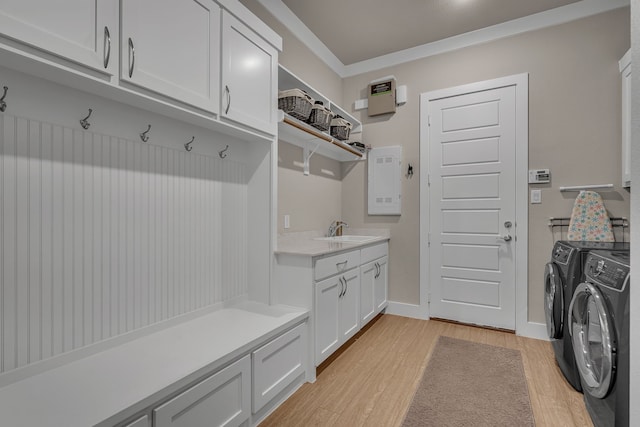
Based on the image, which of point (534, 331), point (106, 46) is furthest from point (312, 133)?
point (534, 331)

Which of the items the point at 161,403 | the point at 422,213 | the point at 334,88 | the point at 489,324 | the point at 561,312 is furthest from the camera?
the point at 334,88

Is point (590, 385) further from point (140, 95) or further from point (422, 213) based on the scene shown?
point (140, 95)

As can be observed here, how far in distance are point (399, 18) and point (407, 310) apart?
2.79m

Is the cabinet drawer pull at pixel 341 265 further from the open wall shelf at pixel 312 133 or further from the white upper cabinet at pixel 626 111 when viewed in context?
the white upper cabinet at pixel 626 111

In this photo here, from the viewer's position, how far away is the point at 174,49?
1.50 metres

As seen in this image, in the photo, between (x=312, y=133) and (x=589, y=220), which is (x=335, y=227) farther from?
(x=589, y=220)

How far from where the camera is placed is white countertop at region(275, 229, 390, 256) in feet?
6.97

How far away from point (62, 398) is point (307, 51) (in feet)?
10.1

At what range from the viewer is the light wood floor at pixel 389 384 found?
1.74 m

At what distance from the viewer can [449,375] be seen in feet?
7.16

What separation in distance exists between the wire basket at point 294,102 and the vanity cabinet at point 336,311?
1.23 meters

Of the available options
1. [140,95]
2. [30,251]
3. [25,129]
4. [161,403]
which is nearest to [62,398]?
[161,403]

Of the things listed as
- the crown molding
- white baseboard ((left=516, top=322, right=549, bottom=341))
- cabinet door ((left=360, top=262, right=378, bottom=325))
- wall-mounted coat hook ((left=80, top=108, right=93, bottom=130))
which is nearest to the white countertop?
cabinet door ((left=360, top=262, right=378, bottom=325))

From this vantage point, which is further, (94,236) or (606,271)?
(606,271)
